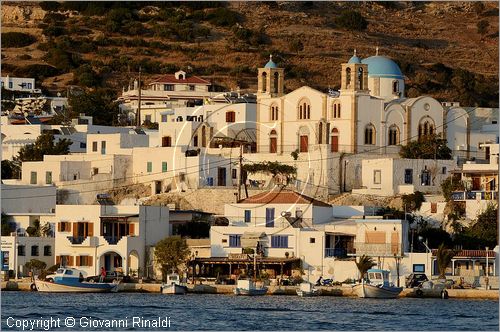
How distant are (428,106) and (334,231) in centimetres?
1866

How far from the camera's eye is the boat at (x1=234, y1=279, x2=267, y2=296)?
7038cm

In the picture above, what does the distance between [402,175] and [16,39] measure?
240 ft

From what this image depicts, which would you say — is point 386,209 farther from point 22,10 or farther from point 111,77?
point 22,10

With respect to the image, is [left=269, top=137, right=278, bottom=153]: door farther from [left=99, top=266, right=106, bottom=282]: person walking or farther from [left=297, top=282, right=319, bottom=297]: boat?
[left=297, top=282, right=319, bottom=297]: boat

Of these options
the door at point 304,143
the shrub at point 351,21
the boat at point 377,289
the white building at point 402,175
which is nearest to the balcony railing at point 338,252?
the boat at point 377,289

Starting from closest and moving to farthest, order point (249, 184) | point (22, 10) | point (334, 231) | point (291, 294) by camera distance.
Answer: point (291, 294)
point (334, 231)
point (249, 184)
point (22, 10)

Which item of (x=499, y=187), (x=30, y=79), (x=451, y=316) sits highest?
(x=30, y=79)

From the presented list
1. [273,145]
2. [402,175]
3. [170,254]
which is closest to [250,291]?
[170,254]

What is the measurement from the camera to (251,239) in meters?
76.2

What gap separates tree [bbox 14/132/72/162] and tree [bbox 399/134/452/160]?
18474 millimetres

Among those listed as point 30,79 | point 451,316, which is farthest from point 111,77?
point 451,316

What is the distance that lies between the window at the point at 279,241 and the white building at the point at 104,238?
526cm

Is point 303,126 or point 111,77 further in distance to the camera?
point 111,77

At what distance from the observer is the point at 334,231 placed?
7638 centimetres
